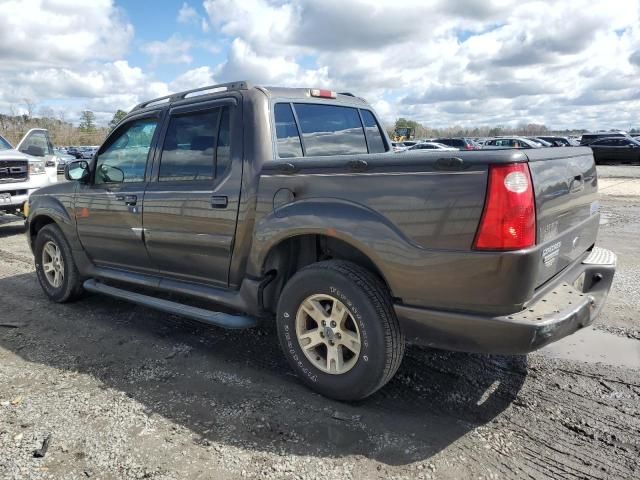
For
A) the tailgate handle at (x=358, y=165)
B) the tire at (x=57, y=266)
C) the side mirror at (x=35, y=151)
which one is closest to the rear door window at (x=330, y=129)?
the tailgate handle at (x=358, y=165)

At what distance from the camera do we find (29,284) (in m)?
6.06

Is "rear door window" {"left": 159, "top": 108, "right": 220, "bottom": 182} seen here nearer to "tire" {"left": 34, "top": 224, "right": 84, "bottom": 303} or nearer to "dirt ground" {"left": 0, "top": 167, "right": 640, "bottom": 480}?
"dirt ground" {"left": 0, "top": 167, "right": 640, "bottom": 480}

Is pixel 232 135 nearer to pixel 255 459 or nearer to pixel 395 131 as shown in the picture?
pixel 255 459

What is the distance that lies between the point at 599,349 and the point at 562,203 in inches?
63.6

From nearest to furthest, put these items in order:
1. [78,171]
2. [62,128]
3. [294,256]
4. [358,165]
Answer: [358,165]
[294,256]
[78,171]
[62,128]

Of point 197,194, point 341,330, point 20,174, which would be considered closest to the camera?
point 341,330

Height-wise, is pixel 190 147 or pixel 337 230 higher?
pixel 190 147

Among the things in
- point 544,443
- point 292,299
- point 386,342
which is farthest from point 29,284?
point 544,443

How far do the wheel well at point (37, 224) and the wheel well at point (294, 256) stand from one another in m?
3.07

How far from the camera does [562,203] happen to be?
291cm

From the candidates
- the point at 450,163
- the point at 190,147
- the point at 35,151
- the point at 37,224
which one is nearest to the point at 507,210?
the point at 450,163

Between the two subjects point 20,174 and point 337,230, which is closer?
point 337,230

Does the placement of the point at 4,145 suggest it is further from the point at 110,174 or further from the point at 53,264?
the point at 110,174

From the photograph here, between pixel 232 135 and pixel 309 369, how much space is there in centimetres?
170
